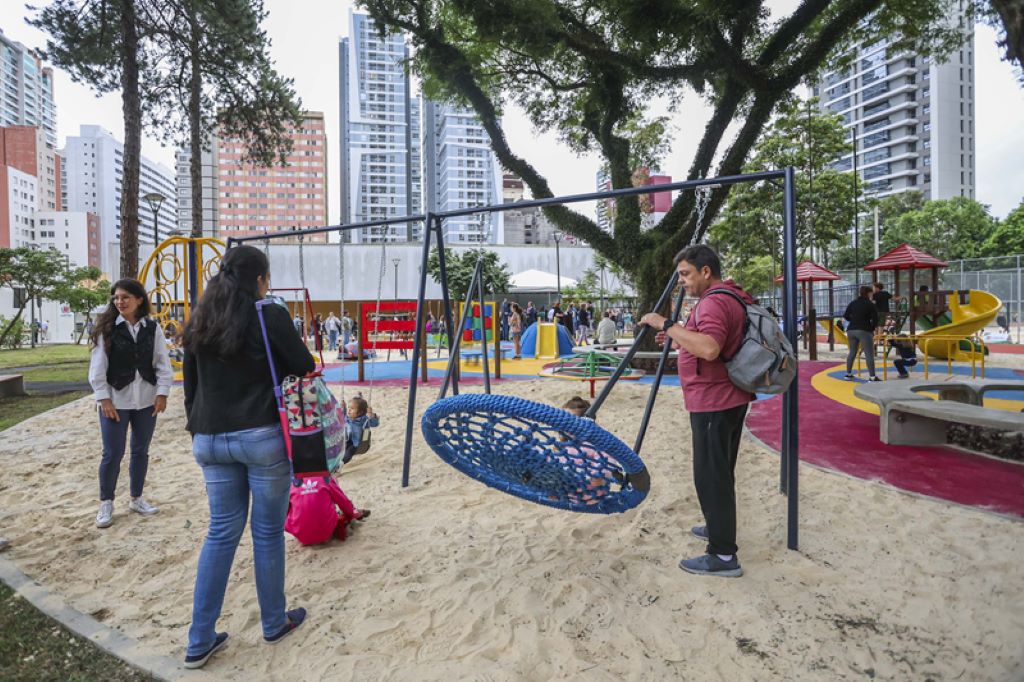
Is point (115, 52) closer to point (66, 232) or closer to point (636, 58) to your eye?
point (636, 58)

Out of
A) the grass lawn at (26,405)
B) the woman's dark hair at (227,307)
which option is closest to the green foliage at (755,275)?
the grass lawn at (26,405)

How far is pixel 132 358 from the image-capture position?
4.02 m

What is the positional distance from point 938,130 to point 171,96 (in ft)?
300

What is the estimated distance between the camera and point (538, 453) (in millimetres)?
2838

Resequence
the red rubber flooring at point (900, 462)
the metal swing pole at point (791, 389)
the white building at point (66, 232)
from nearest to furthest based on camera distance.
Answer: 1. the metal swing pole at point (791, 389)
2. the red rubber flooring at point (900, 462)
3. the white building at point (66, 232)

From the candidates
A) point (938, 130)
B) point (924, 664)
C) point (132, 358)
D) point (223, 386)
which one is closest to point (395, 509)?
point (132, 358)

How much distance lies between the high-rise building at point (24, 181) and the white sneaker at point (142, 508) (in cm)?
9662

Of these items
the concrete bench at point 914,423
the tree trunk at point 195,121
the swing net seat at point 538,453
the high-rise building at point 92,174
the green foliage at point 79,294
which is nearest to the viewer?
the swing net seat at point 538,453

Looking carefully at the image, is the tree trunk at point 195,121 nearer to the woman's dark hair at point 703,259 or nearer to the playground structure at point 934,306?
the woman's dark hair at point 703,259

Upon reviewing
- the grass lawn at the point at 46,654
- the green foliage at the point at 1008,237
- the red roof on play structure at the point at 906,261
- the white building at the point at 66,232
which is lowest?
the grass lawn at the point at 46,654

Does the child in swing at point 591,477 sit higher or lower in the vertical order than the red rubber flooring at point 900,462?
higher

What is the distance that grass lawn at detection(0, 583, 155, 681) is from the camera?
2.43 meters

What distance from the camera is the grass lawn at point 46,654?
95.6 inches

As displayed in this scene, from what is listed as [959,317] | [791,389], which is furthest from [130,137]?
[959,317]
